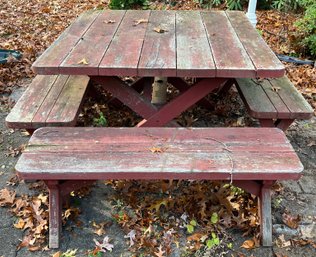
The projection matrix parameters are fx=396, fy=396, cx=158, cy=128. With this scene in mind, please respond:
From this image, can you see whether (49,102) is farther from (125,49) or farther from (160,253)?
(160,253)

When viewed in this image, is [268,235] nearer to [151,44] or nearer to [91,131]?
[91,131]

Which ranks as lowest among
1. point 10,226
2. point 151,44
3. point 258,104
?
point 10,226

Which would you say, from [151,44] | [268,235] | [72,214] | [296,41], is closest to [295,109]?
[268,235]

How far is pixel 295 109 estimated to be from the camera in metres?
3.03

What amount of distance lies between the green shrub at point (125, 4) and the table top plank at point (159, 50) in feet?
12.4

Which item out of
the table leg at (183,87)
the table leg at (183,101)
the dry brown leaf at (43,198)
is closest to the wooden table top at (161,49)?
the table leg at (183,101)

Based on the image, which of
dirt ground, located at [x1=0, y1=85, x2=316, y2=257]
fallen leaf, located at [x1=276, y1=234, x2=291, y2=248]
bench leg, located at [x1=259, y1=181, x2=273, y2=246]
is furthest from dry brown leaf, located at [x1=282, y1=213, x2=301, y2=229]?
bench leg, located at [x1=259, y1=181, x2=273, y2=246]

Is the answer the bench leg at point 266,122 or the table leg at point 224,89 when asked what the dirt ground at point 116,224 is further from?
the table leg at point 224,89

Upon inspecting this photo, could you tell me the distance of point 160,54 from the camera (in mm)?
2756

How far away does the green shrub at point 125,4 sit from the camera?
7223mm

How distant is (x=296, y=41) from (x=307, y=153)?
252cm

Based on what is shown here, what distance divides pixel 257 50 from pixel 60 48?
1.43 metres

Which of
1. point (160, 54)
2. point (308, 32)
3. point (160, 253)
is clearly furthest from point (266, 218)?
point (308, 32)

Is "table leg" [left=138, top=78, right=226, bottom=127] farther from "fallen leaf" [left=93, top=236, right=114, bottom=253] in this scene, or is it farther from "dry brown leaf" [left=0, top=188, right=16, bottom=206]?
"dry brown leaf" [left=0, top=188, right=16, bottom=206]
